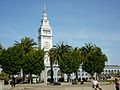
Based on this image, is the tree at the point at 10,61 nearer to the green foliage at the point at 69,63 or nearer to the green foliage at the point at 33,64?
the green foliage at the point at 33,64

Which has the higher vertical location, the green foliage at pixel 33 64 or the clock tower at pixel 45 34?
the clock tower at pixel 45 34

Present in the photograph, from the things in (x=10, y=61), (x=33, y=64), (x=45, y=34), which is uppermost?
(x=45, y=34)

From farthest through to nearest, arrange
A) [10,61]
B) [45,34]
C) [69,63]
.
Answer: [45,34], [69,63], [10,61]

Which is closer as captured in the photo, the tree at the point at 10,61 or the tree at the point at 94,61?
the tree at the point at 10,61

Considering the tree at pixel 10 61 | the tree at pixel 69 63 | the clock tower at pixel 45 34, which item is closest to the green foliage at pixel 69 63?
the tree at pixel 69 63

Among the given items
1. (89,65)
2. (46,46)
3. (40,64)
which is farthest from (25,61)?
(46,46)

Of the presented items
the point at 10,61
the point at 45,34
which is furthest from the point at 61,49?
the point at 45,34

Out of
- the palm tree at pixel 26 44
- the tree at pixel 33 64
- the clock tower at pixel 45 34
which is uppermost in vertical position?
the clock tower at pixel 45 34

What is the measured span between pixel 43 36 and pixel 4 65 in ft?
250

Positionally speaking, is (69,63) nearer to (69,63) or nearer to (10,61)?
(69,63)

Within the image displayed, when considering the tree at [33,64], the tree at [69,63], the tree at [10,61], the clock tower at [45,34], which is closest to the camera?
the tree at [10,61]

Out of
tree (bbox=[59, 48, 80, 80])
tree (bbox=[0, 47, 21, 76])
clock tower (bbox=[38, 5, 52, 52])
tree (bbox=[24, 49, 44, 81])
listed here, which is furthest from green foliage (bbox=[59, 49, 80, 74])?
clock tower (bbox=[38, 5, 52, 52])

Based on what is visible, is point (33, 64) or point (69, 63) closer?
point (33, 64)

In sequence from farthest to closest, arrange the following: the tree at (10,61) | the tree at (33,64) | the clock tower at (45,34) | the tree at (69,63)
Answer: the clock tower at (45,34)
the tree at (69,63)
the tree at (33,64)
the tree at (10,61)
